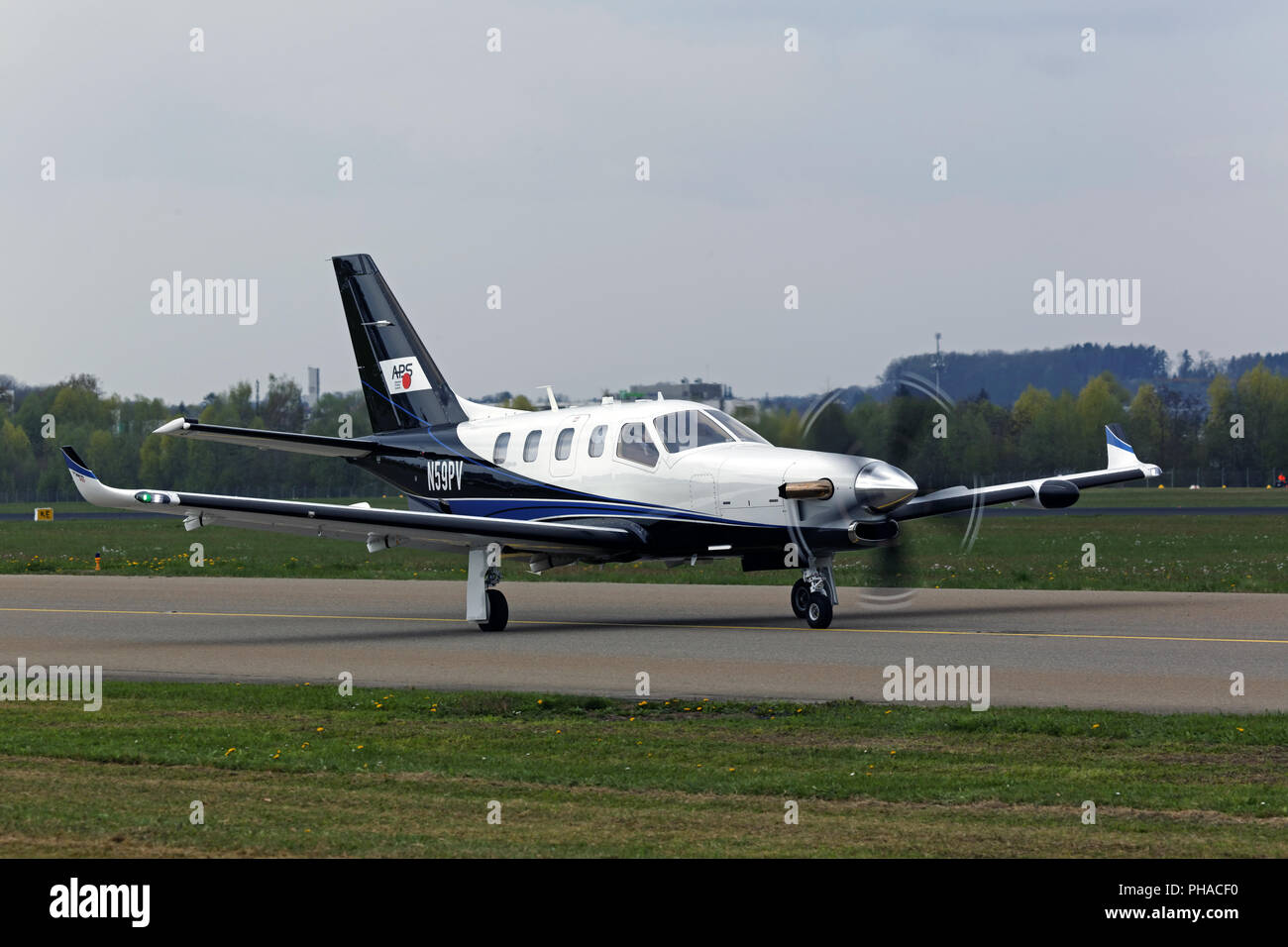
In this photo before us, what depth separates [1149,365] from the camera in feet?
630

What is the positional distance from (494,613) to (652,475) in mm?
3076

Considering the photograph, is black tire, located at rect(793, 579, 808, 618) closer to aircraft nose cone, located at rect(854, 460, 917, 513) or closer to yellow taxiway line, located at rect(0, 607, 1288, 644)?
yellow taxiway line, located at rect(0, 607, 1288, 644)

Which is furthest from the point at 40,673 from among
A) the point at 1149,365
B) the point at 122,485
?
the point at 1149,365

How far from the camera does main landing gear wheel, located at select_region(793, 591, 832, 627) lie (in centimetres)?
2112

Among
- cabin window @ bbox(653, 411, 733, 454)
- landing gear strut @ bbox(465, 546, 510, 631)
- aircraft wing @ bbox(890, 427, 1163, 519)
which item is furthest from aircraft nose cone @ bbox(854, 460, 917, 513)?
landing gear strut @ bbox(465, 546, 510, 631)

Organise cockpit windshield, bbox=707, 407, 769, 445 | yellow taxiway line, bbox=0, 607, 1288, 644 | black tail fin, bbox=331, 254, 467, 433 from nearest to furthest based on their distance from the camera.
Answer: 1. yellow taxiway line, bbox=0, 607, 1288, 644
2. cockpit windshield, bbox=707, 407, 769, 445
3. black tail fin, bbox=331, 254, 467, 433

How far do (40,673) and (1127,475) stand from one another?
17202 millimetres

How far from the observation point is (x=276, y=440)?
23.0m

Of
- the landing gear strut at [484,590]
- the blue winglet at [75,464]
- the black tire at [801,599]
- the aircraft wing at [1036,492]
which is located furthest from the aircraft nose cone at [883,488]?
the blue winglet at [75,464]

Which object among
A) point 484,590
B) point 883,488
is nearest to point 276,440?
point 484,590

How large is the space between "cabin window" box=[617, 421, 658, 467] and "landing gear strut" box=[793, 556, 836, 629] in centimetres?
280

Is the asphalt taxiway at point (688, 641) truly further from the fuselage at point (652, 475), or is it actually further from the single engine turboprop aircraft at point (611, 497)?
the fuselage at point (652, 475)

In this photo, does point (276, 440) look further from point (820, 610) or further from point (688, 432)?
point (820, 610)

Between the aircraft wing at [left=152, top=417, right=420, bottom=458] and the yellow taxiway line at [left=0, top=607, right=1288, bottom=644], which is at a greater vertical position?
the aircraft wing at [left=152, top=417, right=420, bottom=458]
